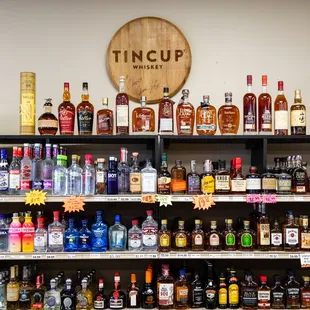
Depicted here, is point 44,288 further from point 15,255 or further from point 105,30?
point 105,30

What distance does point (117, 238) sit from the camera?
10.4ft

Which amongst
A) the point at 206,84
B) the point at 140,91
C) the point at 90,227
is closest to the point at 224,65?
the point at 206,84

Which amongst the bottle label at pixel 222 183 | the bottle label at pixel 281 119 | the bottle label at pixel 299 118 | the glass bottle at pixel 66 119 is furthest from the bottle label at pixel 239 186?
the glass bottle at pixel 66 119

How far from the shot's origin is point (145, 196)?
10.0 feet

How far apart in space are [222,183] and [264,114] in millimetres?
600

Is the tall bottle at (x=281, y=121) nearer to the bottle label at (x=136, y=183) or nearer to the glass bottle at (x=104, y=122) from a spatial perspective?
the bottle label at (x=136, y=183)

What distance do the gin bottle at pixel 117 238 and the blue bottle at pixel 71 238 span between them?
9.5 inches

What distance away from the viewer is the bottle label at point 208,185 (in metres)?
3.12

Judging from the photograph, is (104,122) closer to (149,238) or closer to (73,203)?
(73,203)

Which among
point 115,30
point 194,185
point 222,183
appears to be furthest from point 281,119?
point 115,30

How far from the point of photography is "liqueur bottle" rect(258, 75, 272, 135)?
3.21 metres

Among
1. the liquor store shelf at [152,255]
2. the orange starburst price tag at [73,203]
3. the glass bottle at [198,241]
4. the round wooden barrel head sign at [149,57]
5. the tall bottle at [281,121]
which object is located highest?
the round wooden barrel head sign at [149,57]

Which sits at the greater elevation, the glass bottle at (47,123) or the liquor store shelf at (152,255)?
the glass bottle at (47,123)

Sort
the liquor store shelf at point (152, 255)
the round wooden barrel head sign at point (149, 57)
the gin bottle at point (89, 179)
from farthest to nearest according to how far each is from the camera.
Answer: the round wooden barrel head sign at point (149, 57) → the gin bottle at point (89, 179) → the liquor store shelf at point (152, 255)
